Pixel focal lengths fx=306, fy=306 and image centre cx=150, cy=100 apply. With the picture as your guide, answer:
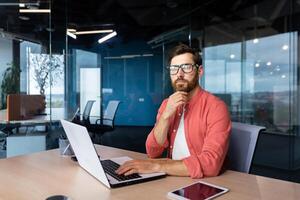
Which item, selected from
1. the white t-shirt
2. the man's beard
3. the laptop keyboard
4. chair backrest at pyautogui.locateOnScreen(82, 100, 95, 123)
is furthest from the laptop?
chair backrest at pyautogui.locateOnScreen(82, 100, 95, 123)

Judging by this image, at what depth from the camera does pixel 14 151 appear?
13.0 feet

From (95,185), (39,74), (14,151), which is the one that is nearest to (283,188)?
(95,185)

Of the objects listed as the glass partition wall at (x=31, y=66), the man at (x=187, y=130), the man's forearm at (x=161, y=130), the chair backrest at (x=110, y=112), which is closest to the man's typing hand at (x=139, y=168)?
the man at (x=187, y=130)

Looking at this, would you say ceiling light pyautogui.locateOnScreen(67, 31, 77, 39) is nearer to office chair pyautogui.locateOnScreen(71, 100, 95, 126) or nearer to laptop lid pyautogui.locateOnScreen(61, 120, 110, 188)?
office chair pyautogui.locateOnScreen(71, 100, 95, 126)

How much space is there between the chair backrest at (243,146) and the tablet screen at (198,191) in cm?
47

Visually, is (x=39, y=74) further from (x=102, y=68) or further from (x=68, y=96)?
(x=102, y=68)

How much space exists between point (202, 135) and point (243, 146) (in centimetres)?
26

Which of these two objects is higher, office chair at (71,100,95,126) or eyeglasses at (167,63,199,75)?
eyeglasses at (167,63,199,75)

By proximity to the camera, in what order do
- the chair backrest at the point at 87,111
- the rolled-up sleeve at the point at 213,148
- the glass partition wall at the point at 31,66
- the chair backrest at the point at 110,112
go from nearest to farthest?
the rolled-up sleeve at the point at 213,148 → the glass partition wall at the point at 31,66 → the chair backrest at the point at 110,112 → the chair backrest at the point at 87,111

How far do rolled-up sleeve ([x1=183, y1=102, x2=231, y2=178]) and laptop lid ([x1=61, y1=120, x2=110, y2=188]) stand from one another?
1.17ft

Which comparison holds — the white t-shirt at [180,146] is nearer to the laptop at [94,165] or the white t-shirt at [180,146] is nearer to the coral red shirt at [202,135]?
the coral red shirt at [202,135]

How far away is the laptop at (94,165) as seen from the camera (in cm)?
113

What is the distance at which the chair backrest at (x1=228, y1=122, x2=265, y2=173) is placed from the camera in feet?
4.92

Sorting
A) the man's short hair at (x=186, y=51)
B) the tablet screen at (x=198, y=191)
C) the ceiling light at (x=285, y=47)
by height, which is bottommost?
the tablet screen at (x=198, y=191)
